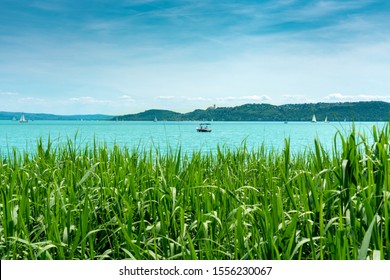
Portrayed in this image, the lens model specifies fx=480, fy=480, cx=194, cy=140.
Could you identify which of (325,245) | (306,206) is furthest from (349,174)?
(325,245)

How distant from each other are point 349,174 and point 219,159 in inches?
109

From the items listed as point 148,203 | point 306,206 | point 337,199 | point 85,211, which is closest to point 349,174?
point 337,199

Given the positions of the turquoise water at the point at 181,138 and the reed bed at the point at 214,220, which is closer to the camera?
the reed bed at the point at 214,220

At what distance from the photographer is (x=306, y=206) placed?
3.04 metres

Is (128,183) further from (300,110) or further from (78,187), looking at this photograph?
(300,110)

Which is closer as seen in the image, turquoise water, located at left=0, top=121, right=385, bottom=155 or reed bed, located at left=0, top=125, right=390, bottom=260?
reed bed, located at left=0, top=125, right=390, bottom=260

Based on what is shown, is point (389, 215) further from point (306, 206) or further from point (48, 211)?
point (48, 211)

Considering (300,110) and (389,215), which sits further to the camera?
(300,110)

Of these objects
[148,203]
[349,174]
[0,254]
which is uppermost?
[349,174]

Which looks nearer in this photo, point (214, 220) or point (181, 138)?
point (214, 220)

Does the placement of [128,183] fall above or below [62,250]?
above

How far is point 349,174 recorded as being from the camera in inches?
126
